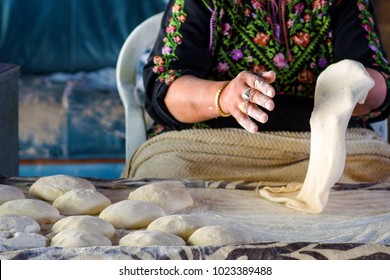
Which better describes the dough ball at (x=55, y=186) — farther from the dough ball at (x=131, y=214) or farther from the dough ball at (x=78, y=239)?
the dough ball at (x=78, y=239)

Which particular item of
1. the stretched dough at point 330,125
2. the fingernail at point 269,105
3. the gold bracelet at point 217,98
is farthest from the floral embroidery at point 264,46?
the fingernail at point 269,105

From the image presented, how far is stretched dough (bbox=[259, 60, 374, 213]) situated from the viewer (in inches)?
47.9

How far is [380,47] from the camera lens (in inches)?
69.7

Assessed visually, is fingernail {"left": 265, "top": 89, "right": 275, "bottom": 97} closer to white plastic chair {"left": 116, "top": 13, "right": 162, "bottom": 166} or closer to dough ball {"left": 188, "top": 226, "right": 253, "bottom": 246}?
dough ball {"left": 188, "top": 226, "right": 253, "bottom": 246}

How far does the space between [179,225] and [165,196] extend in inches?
6.5

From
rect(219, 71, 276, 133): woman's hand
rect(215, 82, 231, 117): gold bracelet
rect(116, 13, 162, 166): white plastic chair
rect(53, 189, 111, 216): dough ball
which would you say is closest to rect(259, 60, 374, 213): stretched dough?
rect(219, 71, 276, 133): woman's hand

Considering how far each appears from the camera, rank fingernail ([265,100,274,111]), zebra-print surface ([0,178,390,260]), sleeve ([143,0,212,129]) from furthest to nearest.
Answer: sleeve ([143,0,212,129])
fingernail ([265,100,274,111])
zebra-print surface ([0,178,390,260])

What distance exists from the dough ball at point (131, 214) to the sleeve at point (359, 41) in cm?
73

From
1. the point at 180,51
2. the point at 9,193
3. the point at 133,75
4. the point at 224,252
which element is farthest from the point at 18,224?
the point at 133,75

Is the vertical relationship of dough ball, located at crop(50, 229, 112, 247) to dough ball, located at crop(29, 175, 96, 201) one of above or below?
above

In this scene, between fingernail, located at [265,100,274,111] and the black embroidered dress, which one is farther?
the black embroidered dress

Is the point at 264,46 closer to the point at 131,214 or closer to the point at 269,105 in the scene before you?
the point at 269,105

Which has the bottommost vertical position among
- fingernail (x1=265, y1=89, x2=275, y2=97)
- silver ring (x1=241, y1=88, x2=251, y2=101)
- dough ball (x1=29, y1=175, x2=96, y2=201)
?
dough ball (x1=29, y1=175, x2=96, y2=201)

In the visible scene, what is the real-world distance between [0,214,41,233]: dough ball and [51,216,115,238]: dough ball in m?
0.03
